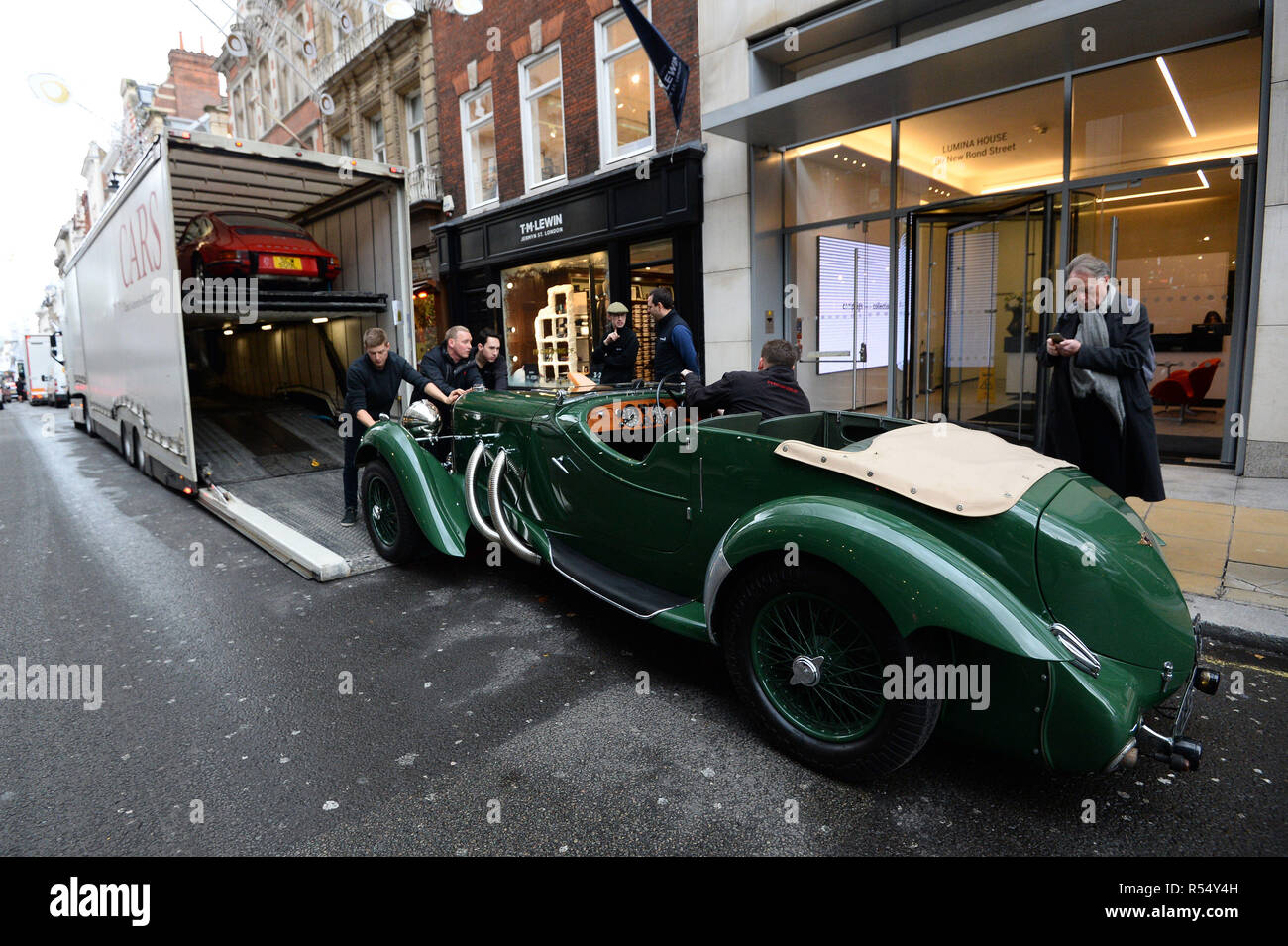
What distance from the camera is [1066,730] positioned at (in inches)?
84.8

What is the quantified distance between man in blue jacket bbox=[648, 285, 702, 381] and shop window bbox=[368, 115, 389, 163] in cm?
1358

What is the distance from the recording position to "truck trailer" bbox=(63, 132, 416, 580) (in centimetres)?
644

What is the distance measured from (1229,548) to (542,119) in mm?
12234

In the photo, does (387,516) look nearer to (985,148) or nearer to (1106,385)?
(1106,385)

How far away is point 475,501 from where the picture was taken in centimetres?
466

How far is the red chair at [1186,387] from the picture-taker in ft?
28.3

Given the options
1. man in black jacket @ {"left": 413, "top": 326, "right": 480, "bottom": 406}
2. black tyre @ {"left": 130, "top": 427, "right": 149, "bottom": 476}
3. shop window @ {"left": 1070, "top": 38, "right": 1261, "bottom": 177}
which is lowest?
black tyre @ {"left": 130, "top": 427, "right": 149, "bottom": 476}

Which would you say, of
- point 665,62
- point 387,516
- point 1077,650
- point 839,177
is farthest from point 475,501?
point 665,62

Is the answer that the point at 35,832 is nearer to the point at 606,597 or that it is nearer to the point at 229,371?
the point at 606,597

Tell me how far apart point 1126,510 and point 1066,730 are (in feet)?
3.26

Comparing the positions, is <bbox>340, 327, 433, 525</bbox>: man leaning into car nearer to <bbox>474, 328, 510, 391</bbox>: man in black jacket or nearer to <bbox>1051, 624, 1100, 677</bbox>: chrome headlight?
<bbox>474, 328, 510, 391</bbox>: man in black jacket

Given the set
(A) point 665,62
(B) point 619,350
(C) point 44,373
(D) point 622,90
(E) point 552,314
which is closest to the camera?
(B) point 619,350

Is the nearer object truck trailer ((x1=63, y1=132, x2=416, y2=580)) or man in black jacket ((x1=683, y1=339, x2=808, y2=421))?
man in black jacket ((x1=683, y1=339, x2=808, y2=421))

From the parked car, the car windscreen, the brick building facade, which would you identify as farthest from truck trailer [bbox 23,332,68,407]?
the car windscreen
